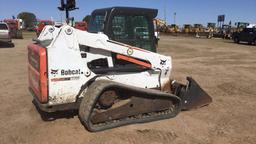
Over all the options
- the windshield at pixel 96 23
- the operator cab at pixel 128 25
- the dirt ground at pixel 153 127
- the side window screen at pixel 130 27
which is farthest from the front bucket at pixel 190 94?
the windshield at pixel 96 23

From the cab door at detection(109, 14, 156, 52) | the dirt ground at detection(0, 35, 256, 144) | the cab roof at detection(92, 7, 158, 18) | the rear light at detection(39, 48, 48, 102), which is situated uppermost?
the cab roof at detection(92, 7, 158, 18)

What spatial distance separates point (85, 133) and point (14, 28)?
32436mm

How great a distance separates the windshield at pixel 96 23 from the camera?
711 centimetres

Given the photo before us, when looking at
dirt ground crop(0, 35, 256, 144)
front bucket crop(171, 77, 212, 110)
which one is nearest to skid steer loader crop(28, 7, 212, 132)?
front bucket crop(171, 77, 212, 110)

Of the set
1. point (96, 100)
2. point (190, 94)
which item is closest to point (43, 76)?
point (96, 100)

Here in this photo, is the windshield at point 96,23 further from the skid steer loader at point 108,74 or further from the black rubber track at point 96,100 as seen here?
the black rubber track at point 96,100

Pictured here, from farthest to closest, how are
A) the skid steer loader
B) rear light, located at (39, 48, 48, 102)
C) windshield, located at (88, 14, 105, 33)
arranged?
windshield, located at (88, 14, 105, 33) < the skid steer loader < rear light, located at (39, 48, 48, 102)

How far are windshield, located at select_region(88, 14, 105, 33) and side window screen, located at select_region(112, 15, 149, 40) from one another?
0.35 meters

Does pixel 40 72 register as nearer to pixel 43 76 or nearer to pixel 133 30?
pixel 43 76

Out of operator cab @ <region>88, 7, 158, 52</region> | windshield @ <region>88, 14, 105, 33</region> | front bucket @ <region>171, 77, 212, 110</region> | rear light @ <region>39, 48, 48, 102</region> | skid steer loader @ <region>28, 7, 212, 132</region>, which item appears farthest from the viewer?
front bucket @ <region>171, 77, 212, 110</region>

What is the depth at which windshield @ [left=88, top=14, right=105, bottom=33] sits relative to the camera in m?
7.11

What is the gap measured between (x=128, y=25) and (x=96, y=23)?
2.71ft

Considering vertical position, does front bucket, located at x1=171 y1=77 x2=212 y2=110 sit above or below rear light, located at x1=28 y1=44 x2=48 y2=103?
below

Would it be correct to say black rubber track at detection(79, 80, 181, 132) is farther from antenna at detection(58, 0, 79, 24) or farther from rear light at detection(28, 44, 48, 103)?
antenna at detection(58, 0, 79, 24)
